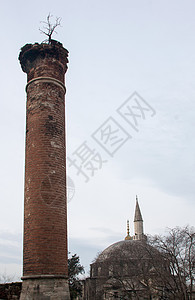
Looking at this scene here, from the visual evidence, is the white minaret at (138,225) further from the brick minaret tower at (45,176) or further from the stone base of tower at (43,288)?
the stone base of tower at (43,288)

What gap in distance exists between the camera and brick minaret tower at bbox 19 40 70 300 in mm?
8383

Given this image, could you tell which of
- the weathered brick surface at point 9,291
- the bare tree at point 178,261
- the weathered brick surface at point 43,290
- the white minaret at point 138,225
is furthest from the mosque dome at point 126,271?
the weathered brick surface at point 43,290

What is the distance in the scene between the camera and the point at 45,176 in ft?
30.3

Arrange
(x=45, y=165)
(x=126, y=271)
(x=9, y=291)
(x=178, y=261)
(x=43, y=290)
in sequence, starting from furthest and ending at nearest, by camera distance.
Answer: (x=126, y=271)
(x=178, y=261)
(x=9, y=291)
(x=45, y=165)
(x=43, y=290)

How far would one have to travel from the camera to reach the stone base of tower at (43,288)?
8055 millimetres

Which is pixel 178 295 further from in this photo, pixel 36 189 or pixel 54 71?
pixel 54 71

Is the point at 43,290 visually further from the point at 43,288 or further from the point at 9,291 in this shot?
the point at 9,291

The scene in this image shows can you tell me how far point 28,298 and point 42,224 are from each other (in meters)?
1.86

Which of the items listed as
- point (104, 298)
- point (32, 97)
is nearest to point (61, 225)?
point (32, 97)

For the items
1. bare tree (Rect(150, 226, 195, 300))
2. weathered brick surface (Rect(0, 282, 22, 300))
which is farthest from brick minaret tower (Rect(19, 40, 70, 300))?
bare tree (Rect(150, 226, 195, 300))

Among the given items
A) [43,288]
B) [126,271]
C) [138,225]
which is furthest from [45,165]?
[138,225]

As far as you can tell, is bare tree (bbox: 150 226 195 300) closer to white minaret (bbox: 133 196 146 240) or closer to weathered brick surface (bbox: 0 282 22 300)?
weathered brick surface (bbox: 0 282 22 300)

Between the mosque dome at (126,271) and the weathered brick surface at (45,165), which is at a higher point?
the weathered brick surface at (45,165)

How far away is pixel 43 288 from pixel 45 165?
3.31 meters
